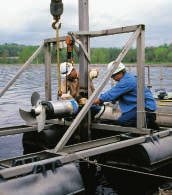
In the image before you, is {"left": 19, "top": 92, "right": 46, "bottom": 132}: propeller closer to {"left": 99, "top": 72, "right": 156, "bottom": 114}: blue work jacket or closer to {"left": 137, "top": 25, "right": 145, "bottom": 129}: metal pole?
{"left": 99, "top": 72, "right": 156, "bottom": 114}: blue work jacket

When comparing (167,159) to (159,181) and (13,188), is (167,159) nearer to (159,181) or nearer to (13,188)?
(159,181)

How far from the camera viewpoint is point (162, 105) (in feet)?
43.3

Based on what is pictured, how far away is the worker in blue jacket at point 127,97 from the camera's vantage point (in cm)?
818

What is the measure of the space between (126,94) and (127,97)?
0.23 feet

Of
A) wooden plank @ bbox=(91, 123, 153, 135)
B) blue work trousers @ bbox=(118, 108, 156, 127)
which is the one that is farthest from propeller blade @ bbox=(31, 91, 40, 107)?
blue work trousers @ bbox=(118, 108, 156, 127)

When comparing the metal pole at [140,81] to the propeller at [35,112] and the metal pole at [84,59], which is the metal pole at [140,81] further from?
the propeller at [35,112]

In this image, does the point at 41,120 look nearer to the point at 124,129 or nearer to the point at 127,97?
the point at 124,129

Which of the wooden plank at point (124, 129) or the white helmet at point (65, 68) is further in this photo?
the white helmet at point (65, 68)

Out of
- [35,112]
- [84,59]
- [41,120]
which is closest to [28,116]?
[35,112]

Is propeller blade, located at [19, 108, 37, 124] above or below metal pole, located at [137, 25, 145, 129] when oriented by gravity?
below

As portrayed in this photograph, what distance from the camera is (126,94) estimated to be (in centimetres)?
842

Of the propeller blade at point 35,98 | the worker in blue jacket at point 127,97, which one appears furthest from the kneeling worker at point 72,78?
the propeller blade at point 35,98

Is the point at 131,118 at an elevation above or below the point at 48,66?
below

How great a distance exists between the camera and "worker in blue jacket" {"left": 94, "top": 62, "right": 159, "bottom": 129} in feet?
26.8
